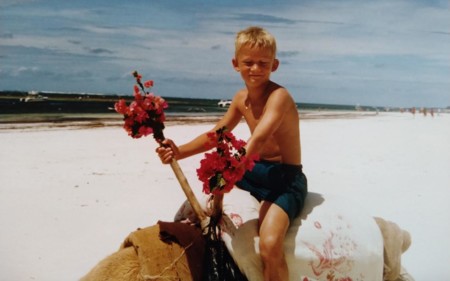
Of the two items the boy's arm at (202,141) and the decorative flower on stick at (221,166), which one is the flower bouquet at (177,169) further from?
the boy's arm at (202,141)

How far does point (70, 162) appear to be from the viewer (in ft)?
35.3

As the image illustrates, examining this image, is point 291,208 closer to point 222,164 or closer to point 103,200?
point 222,164

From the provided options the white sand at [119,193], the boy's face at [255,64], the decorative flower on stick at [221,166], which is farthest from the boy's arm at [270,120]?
the white sand at [119,193]

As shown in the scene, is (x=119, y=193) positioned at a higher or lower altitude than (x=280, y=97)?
lower

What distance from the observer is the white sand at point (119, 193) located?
5.46 metres

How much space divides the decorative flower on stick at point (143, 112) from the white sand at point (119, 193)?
2.53 m

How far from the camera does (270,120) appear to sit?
3264 millimetres

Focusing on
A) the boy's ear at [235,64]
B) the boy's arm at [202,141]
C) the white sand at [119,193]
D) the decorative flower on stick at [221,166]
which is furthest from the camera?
the white sand at [119,193]

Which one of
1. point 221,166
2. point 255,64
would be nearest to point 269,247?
point 221,166

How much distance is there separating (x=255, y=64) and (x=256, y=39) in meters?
0.17

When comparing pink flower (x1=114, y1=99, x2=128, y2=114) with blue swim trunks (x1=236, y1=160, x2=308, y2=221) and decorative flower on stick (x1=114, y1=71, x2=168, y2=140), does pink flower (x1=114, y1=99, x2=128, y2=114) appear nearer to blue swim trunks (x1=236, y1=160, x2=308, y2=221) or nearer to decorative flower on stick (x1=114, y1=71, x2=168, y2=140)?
decorative flower on stick (x1=114, y1=71, x2=168, y2=140)

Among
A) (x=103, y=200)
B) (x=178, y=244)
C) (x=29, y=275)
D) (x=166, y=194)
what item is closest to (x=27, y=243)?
(x=29, y=275)

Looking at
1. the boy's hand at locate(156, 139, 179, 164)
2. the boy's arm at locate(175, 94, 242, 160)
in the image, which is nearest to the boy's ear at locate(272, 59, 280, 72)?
the boy's arm at locate(175, 94, 242, 160)

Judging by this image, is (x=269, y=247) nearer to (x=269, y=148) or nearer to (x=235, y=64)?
(x=269, y=148)
